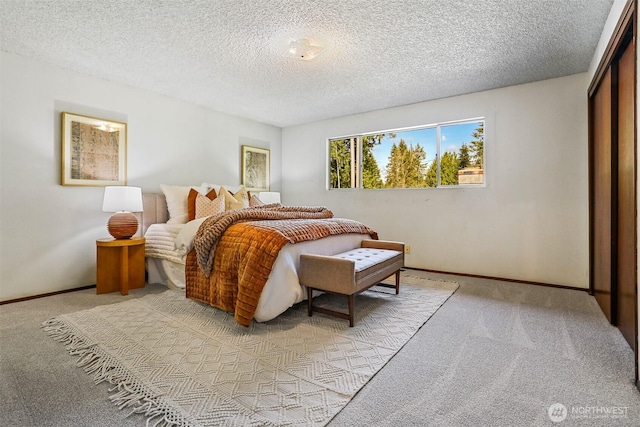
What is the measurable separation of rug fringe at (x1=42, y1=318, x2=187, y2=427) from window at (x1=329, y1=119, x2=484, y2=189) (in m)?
3.90

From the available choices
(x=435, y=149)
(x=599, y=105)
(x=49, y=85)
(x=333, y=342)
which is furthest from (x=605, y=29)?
(x=49, y=85)

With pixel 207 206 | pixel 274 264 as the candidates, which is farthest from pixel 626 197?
pixel 207 206

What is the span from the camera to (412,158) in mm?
4477

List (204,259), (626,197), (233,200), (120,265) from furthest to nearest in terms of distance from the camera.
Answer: (233,200) < (120,265) < (204,259) < (626,197)

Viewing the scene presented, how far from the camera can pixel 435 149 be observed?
426 centimetres

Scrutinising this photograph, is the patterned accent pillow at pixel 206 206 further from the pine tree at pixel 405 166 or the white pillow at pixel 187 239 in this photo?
the pine tree at pixel 405 166

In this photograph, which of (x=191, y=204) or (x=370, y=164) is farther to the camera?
(x=370, y=164)

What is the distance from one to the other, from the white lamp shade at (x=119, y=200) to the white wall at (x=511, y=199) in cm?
317

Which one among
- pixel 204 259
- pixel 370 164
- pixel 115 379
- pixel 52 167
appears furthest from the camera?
pixel 370 164

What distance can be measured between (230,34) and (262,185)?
304 centimetres

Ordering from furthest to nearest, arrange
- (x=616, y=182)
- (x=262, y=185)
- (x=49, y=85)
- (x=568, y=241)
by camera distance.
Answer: (x=262, y=185) < (x=568, y=241) < (x=49, y=85) < (x=616, y=182)

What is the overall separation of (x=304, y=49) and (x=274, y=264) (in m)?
1.85

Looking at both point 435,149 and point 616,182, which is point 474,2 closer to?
point 616,182

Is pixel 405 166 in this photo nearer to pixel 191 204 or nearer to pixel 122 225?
pixel 191 204
